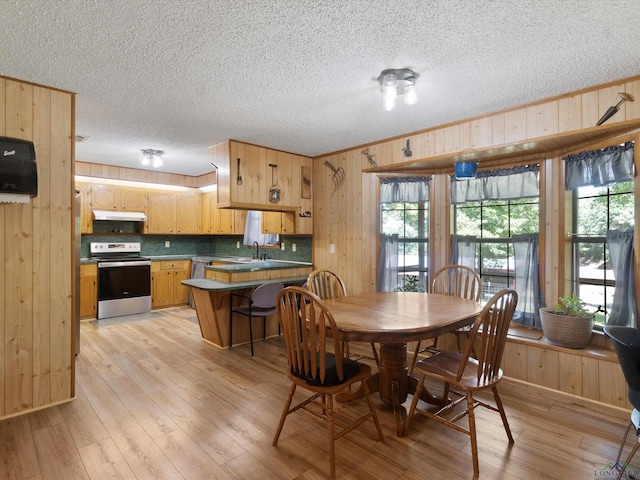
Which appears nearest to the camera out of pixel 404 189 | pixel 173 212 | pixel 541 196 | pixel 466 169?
pixel 541 196

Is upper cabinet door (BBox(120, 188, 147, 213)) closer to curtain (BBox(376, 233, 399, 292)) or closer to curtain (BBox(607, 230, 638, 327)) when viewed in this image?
curtain (BBox(376, 233, 399, 292))

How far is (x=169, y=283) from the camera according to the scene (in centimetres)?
615

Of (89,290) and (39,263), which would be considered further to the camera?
(89,290)

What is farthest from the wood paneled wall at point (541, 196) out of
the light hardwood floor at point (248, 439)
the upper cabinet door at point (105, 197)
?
the upper cabinet door at point (105, 197)

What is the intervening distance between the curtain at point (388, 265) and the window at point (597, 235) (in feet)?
5.70

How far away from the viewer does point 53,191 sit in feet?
8.56

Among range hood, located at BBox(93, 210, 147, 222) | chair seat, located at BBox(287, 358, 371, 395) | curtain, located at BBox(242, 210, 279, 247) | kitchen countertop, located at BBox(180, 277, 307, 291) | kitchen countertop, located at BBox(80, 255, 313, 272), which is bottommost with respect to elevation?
chair seat, located at BBox(287, 358, 371, 395)

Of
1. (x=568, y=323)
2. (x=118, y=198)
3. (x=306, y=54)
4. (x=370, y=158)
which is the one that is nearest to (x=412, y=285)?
(x=568, y=323)

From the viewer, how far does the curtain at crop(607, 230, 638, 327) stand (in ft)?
8.60

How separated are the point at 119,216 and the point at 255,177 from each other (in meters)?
2.90

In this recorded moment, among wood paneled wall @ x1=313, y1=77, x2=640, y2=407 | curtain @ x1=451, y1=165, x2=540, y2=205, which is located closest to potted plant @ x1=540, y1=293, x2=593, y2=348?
wood paneled wall @ x1=313, y1=77, x2=640, y2=407

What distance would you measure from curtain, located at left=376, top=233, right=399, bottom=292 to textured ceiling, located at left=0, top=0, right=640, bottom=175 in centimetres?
145

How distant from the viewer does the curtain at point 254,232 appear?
18.6 ft

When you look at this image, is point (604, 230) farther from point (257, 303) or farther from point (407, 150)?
point (257, 303)
